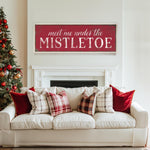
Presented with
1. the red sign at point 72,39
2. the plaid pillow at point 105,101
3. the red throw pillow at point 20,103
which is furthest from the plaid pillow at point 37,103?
the red sign at point 72,39

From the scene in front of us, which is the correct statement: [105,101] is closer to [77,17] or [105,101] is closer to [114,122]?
[114,122]

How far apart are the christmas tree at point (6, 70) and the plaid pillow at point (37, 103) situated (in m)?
1.16

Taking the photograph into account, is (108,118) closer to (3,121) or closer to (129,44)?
(3,121)

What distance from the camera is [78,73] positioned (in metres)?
5.36

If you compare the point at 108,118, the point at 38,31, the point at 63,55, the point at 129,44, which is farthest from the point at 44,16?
the point at 108,118

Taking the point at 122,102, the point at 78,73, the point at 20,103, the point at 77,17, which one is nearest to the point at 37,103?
the point at 20,103

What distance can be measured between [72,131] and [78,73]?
2.02m

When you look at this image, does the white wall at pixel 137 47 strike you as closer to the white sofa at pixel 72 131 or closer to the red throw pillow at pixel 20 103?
the white sofa at pixel 72 131

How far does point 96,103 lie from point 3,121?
1489mm

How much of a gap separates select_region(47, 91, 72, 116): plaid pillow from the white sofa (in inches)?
10.4

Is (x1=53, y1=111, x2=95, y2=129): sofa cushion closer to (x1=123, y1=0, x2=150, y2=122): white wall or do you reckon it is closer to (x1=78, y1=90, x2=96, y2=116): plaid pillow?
(x1=78, y1=90, x2=96, y2=116): plaid pillow

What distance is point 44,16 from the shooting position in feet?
17.4

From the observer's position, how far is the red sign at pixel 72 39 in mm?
5312

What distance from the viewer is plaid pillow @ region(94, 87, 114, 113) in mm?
3912
